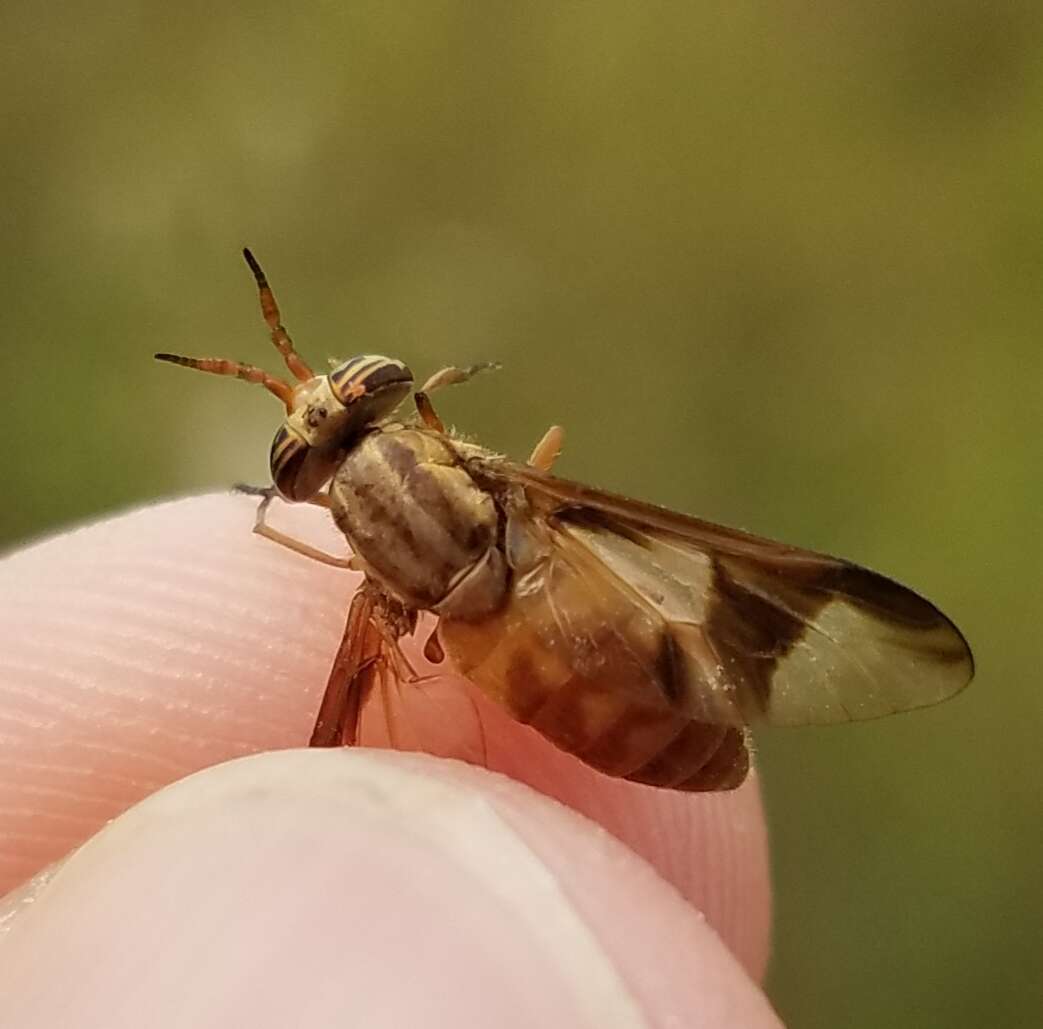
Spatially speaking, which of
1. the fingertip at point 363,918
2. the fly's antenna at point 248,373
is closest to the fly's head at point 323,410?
the fly's antenna at point 248,373

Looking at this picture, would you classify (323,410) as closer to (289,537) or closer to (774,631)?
(289,537)

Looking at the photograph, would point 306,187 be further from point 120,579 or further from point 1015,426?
point 120,579

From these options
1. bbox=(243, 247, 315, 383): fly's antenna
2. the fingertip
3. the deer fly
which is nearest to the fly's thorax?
the deer fly

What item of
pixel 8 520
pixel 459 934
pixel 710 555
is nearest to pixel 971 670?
pixel 710 555

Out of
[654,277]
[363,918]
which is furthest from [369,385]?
[654,277]

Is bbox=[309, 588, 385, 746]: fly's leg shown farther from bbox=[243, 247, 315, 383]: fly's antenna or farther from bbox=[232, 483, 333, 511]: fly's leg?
bbox=[243, 247, 315, 383]: fly's antenna

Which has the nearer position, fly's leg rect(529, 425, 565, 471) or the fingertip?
the fingertip
